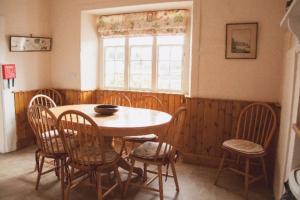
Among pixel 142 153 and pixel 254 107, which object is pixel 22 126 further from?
pixel 254 107

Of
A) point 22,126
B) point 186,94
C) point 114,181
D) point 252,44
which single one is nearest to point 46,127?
point 114,181

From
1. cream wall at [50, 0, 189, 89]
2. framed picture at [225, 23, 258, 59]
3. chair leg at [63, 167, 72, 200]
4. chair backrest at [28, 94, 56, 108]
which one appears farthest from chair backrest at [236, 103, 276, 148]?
cream wall at [50, 0, 189, 89]

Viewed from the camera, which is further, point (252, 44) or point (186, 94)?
point (186, 94)

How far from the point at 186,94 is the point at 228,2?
1329mm

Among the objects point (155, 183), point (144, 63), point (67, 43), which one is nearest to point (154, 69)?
point (144, 63)

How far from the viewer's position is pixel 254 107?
306 centimetres

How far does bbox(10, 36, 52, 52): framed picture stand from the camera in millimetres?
3703

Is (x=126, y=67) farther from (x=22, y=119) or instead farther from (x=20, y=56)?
(x=22, y=119)

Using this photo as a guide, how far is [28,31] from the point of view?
3936mm

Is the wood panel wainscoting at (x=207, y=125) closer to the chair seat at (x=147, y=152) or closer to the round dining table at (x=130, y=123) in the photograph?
the round dining table at (x=130, y=123)

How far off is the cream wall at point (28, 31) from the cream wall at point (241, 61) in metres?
2.56

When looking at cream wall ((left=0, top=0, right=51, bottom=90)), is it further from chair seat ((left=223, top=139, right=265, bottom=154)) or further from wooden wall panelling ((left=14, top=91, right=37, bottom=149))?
chair seat ((left=223, top=139, right=265, bottom=154))

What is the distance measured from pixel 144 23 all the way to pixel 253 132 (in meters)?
2.14

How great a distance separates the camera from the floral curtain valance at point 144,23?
3.64 m
